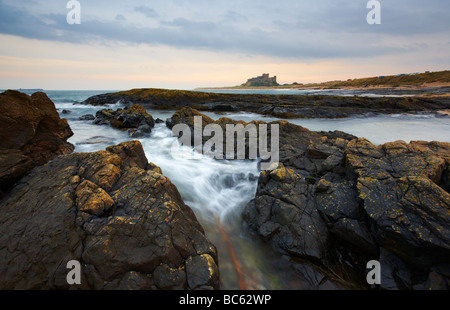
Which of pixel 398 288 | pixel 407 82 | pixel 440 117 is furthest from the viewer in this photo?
pixel 407 82

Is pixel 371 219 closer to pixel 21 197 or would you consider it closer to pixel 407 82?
pixel 21 197

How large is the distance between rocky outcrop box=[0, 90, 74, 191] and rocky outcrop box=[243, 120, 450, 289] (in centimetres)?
596

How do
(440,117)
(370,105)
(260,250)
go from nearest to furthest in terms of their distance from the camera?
(260,250), (440,117), (370,105)

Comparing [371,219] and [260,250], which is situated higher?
[371,219]

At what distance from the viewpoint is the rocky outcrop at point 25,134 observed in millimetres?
4938

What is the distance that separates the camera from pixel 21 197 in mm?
4340

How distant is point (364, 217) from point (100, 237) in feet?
17.7

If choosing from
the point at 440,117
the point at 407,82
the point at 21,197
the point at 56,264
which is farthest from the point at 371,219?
the point at 407,82

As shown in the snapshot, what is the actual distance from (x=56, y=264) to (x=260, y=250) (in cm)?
390

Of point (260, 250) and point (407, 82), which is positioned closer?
point (260, 250)

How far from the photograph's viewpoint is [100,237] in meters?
3.44

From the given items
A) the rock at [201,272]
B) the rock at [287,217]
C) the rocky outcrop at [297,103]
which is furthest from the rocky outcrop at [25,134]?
the rocky outcrop at [297,103]

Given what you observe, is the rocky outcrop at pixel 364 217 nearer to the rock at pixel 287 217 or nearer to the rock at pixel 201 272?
the rock at pixel 287 217

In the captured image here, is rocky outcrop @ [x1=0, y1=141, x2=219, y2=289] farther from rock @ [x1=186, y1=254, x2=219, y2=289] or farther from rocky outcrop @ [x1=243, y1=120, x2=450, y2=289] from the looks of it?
rocky outcrop @ [x1=243, y1=120, x2=450, y2=289]
